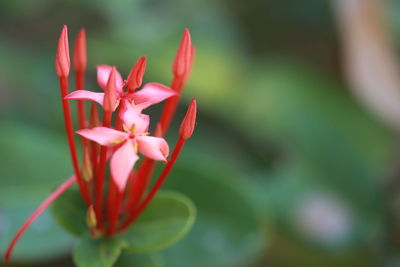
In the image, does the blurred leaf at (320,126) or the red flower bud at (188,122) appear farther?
the blurred leaf at (320,126)

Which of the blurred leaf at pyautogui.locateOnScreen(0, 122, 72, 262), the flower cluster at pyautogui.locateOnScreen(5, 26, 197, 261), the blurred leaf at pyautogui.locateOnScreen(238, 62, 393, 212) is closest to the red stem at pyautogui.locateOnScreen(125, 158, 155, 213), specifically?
the flower cluster at pyautogui.locateOnScreen(5, 26, 197, 261)

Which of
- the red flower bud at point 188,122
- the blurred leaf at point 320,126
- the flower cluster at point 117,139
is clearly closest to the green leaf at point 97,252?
the flower cluster at point 117,139

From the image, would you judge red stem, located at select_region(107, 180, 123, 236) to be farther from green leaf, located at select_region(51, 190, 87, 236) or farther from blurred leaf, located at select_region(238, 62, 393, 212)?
blurred leaf, located at select_region(238, 62, 393, 212)

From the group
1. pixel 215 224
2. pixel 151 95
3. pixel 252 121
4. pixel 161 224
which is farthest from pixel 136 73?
pixel 252 121

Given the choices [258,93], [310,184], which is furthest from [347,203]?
[258,93]

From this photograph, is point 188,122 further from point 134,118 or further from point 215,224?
point 215,224

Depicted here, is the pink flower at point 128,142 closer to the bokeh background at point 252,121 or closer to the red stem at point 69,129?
the red stem at point 69,129
